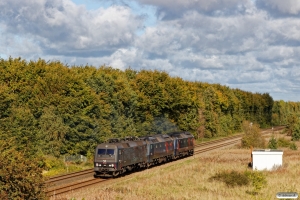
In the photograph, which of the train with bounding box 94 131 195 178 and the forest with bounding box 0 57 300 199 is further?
the train with bounding box 94 131 195 178

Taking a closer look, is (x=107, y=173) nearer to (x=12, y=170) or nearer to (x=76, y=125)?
(x=76, y=125)

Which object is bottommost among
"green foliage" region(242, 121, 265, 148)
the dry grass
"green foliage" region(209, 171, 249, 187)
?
the dry grass

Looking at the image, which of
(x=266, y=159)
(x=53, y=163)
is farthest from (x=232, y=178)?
(x=53, y=163)

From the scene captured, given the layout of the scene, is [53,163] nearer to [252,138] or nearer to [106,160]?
[106,160]

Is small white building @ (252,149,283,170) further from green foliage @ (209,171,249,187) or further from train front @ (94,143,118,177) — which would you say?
train front @ (94,143,118,177)

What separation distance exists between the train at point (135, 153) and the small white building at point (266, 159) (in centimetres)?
1146

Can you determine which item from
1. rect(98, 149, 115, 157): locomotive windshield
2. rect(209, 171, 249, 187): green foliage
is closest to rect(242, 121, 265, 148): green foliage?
rect(209, 171, 249, 187): green foliage

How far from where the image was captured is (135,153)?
139 feet

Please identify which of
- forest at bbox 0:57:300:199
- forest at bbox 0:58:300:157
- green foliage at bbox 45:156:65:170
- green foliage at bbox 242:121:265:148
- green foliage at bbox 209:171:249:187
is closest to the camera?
forest at bbox 0:57:300:199

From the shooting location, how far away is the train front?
3844 cm

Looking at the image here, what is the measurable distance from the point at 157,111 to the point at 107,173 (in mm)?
31097

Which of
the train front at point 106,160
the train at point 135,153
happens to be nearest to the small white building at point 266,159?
the train at point 135,153

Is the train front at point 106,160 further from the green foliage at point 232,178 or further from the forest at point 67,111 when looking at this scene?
the green foliage at point 232,178

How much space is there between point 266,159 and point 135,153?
12988mm
